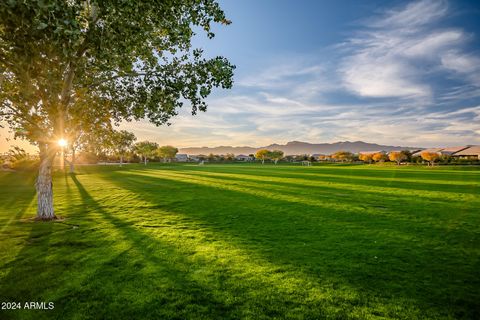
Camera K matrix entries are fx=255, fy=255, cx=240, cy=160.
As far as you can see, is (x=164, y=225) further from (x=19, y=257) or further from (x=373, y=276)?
(x=373, y=276)

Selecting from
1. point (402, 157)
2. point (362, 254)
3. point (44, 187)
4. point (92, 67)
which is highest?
point (92, 67)

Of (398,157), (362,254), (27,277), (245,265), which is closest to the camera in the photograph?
(27,277)

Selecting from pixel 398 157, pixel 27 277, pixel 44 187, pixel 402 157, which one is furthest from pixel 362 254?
pixel 402 157

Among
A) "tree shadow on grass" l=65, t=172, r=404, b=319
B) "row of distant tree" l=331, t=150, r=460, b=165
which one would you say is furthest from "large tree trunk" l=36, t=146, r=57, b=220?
"row of distant tree" l=331, t=150, r=460, b=165

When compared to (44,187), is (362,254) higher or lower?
lower

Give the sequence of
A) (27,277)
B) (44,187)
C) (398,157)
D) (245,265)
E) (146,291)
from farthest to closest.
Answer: (398,157) → (44,187) → (245,265) → (27,277) → (146,291)

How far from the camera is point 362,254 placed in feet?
28.9

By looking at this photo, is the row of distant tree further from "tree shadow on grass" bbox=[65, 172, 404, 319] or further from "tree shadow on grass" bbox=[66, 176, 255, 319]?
"tree shadow on grass" bbox=[66, 176, 255, 319]

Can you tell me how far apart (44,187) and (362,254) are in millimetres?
15906

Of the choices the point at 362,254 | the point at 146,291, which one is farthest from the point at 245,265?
the point at 362,254

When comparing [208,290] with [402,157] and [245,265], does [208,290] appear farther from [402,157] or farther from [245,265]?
[402,157]

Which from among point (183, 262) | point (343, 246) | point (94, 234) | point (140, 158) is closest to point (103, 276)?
point (183, 262)

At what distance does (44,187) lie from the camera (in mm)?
13945

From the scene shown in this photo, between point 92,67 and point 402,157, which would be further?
point 402,157
